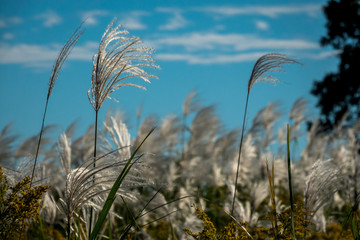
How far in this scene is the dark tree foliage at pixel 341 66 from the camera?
2205 cm

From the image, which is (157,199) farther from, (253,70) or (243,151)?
(243,151)

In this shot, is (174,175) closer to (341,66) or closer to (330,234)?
(330,234)

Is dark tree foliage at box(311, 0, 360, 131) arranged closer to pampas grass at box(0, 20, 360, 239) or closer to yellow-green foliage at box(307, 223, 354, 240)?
pampas grass at box(0, 20, 360, 239)

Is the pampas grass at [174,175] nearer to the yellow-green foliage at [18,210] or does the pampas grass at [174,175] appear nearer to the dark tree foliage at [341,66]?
the yellow-green foliage at [18,210]

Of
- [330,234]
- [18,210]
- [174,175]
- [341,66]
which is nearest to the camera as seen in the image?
[330,234]

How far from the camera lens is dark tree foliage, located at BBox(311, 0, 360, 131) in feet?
72.3

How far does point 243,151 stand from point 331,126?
14.1 metres

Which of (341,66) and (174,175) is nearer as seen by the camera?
(174,175)

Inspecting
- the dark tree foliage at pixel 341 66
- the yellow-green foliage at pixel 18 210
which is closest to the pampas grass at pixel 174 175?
the yellow-green foliage at pixel 18 210

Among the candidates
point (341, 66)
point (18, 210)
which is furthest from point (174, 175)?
point (341, 66)

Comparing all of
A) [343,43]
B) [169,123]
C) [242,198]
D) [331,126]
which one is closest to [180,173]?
[169,123]

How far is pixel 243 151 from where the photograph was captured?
8328mm

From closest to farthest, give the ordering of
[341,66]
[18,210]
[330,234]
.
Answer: [330,234] → [18,210] → [341,66]

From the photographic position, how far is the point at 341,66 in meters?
22.5
